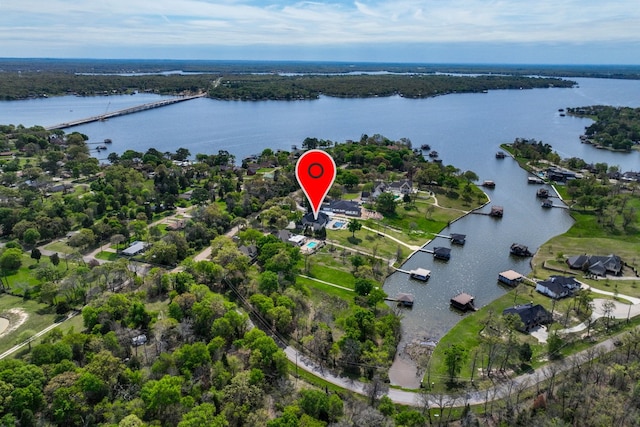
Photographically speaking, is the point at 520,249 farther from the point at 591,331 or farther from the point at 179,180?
the point at 179,180

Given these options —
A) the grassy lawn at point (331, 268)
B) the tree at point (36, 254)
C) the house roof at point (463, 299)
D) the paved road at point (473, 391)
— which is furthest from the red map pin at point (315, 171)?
the tree at point (36, 254)

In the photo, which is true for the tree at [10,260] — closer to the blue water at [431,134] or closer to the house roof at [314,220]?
the house roof at [314,220]

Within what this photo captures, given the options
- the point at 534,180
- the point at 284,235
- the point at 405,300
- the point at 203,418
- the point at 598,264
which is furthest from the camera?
the point at 534,180

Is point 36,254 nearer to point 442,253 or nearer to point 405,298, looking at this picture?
point 405,298

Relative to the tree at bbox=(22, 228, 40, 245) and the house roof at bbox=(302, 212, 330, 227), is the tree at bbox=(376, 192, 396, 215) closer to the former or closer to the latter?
the house roof at bbox=(302, 212, 330, 227)

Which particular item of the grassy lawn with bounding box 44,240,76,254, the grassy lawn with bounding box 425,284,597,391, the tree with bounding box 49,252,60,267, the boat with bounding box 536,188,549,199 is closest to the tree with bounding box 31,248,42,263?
the tree with bounding box 49,252,60,267

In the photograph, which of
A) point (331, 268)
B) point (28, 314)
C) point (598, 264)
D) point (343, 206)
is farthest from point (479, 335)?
point (28, 314)

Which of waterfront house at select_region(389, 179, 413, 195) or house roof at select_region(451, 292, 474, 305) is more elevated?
waterfront house at select_region(389, 179, 413, 195)
